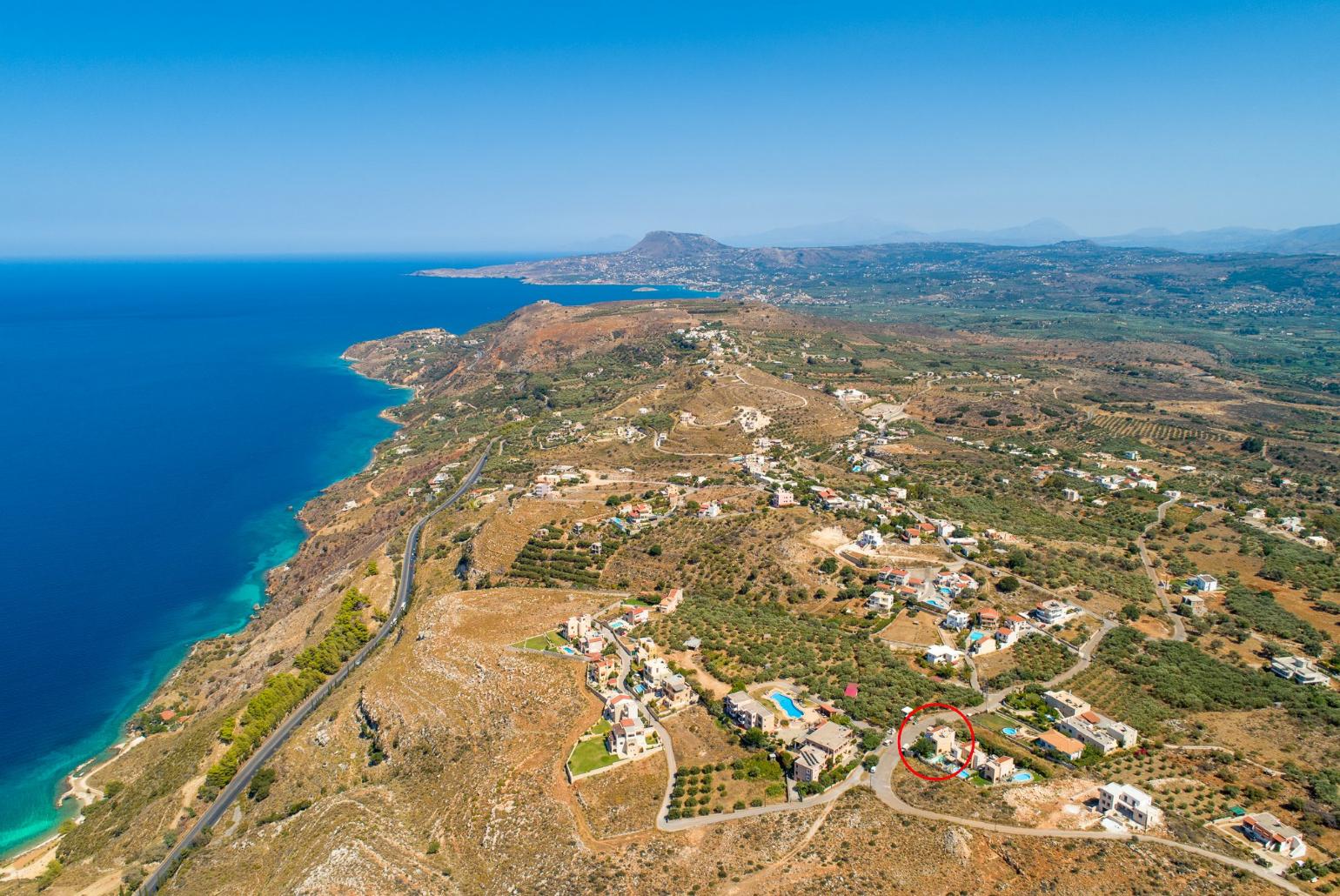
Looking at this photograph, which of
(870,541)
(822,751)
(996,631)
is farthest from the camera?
(870,541)

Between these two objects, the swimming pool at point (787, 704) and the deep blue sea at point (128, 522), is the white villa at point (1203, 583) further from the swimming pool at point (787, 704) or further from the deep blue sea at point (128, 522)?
the deep blue sea at point (128, 522)

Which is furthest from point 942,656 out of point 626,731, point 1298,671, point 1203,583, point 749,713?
point 1203,583

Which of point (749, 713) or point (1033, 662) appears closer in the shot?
point (749, 713)

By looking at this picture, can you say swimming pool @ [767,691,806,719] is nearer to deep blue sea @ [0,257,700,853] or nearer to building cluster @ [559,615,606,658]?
building cluster @ [559,615,606,658]

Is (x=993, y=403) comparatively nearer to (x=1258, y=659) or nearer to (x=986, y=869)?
(x=1258, y=659)

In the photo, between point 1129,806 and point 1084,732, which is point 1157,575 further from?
point 1129,806

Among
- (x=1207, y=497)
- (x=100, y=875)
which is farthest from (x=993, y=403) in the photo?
(x=100, y=875)
